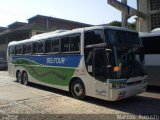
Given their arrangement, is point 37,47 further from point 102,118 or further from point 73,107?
point 102,118

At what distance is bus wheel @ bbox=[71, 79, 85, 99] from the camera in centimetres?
1083

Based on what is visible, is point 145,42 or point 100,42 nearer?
point 100,42

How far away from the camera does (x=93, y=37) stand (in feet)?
33.4

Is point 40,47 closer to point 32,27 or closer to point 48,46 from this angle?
point 48,46

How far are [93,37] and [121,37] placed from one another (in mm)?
1042

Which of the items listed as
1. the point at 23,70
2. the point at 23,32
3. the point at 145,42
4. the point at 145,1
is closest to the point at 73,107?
the point at 145,42

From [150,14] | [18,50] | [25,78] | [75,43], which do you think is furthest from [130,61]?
[150,14]

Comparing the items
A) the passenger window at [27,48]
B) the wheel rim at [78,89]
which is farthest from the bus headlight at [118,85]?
the passenger window at [27,48]

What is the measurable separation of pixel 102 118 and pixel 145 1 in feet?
59.7

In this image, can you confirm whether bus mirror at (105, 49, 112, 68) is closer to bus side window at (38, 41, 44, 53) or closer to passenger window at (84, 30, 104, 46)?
passenger window at (84, 30, 104, 46)

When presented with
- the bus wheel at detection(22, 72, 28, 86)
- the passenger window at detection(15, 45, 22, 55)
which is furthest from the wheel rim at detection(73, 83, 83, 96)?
the passenger window at detection(15, 45, 22, 55)

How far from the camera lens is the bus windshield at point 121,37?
9633 millimetres

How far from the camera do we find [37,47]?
1472cm

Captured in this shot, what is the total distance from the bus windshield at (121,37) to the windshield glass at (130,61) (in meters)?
0.25
